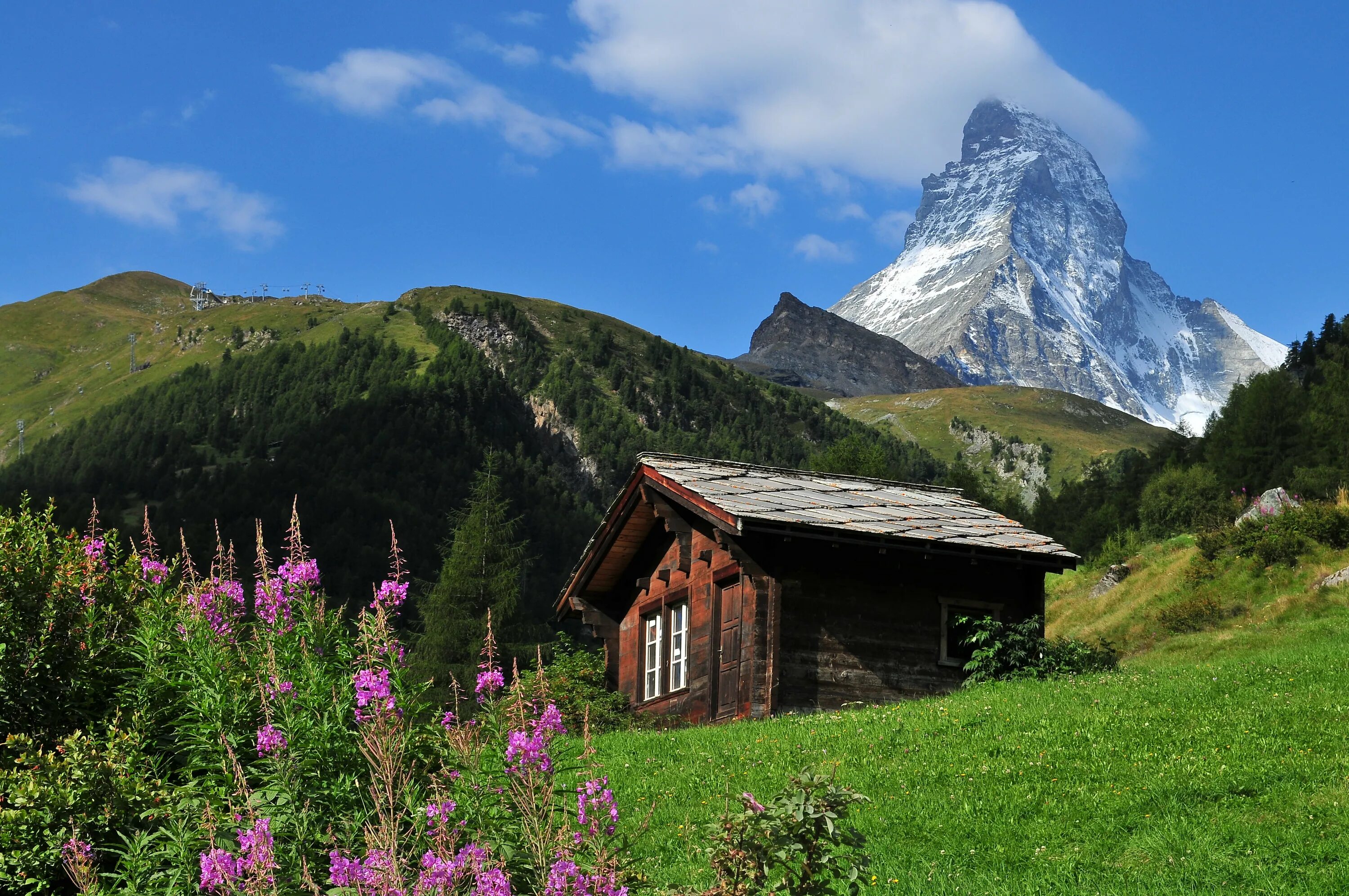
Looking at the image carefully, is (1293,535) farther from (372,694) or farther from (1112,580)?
(372,694)

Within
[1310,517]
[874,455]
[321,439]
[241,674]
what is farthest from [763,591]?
[321,439]

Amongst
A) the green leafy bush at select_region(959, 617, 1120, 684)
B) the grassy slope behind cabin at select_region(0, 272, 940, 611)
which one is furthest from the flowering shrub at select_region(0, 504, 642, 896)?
the grassy slope behind cabin at select_region(0, 272, 940, 611)

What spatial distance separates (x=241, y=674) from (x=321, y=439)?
501 feet

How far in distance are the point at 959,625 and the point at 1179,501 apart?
44.5 metres

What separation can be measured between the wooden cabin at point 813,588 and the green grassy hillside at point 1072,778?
1.95 m

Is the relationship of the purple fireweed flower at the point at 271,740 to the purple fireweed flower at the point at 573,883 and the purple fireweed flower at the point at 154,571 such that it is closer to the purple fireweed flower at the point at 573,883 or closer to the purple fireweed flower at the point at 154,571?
the purple fireweed flower at the point at 154,571

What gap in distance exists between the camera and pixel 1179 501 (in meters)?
63.2

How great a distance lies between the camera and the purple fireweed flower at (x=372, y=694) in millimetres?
8516

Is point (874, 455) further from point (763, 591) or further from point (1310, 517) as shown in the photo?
point (763, 591)

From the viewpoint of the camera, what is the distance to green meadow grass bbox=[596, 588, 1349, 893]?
11672 millimetres

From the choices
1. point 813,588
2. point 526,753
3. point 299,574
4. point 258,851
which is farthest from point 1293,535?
point 258,851

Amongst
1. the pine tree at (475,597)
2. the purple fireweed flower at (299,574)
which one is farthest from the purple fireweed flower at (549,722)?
the pine tree at (475,597)

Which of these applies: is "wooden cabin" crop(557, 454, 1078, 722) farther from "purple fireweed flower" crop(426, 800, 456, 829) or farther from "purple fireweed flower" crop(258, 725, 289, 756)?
"purple fireweed flower" crop(426, 800, 456, 829)

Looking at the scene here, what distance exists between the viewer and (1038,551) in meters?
22.4
